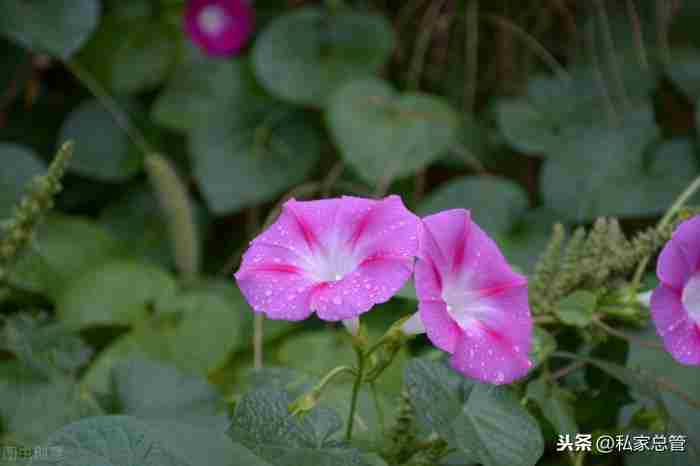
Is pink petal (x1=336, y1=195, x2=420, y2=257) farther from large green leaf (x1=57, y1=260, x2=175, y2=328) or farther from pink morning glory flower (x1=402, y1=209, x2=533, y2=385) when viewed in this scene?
large green leaf (x1=57, y1=260, x2=175, y2=328)

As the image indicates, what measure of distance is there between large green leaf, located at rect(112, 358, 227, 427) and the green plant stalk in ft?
1.37

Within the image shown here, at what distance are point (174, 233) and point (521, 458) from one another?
0.82m

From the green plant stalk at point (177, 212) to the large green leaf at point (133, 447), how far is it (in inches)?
28.3

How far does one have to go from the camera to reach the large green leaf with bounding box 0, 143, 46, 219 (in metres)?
1.18

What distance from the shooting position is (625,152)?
3.74 feet

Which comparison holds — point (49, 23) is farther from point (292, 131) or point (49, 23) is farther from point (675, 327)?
point (675, 327)

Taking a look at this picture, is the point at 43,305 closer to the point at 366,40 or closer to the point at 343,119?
the point at 343,119

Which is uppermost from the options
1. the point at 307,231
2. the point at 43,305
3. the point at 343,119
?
the point at 307,231

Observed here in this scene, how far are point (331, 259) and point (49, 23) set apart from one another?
→ 0.85 metres

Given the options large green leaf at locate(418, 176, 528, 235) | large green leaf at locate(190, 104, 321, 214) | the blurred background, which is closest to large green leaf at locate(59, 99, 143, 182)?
the blurred background

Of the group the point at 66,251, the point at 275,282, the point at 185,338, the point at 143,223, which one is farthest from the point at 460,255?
the point at 143,223

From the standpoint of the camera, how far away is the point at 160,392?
2.50 ft

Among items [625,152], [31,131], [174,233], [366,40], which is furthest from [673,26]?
[31,131]

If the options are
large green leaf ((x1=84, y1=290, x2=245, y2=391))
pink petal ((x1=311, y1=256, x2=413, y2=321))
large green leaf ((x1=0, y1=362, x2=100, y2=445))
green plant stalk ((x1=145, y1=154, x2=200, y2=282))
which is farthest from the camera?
green plant stalk ((x1=145, y1=154, x2=200, y2=282))
